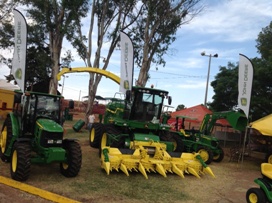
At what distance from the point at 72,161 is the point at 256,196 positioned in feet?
14.6

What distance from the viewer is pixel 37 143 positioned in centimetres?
786

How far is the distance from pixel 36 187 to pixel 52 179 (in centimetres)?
78

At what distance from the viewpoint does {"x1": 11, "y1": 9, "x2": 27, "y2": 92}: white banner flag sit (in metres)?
8.80

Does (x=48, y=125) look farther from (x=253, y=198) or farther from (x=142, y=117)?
(x=253, y=198)

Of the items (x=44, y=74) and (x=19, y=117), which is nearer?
(x=19, y=117)

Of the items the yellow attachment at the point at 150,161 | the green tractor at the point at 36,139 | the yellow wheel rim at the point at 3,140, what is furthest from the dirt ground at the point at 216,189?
the yellow wheel rim at the point at 3,140

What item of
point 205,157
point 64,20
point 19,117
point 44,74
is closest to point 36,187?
point 19,117

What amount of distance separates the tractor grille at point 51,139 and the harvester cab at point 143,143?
139cm

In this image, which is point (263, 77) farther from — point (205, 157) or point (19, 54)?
point (19, 54)

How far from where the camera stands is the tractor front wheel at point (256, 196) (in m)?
6.76

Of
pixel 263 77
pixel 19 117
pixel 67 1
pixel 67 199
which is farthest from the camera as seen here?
pixel 67 1

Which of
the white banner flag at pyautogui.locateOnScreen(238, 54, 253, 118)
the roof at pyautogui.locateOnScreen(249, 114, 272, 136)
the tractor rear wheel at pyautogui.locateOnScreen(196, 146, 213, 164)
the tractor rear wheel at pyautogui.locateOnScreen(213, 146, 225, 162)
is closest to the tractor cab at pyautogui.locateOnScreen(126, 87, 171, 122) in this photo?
the tractor rear wheel at pyautogui.locateOnScreen(196, 146, 213, 164)

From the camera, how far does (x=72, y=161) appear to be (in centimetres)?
790

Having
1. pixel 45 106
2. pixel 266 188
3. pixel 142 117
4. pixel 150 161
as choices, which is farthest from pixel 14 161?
pixel 266 188
